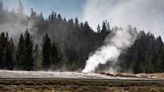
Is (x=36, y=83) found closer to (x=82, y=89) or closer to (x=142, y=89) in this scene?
(x=82, y=89)

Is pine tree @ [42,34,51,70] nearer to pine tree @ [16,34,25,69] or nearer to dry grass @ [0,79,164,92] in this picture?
pine tree @ [16,34,25,69]

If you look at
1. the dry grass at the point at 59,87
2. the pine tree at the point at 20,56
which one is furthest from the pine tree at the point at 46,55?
the dry grass at the point at 59,87

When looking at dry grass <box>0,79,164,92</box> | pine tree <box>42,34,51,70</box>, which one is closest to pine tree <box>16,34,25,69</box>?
pine tree <box>42,34,51,70</box>

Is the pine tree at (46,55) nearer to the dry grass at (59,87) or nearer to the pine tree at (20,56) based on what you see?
the pine tree at (20,56)

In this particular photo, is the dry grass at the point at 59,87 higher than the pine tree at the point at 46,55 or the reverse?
the reverse

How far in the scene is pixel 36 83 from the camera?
38062 millimetres

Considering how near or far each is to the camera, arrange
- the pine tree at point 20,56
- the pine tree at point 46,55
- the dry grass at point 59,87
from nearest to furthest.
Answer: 1. the dry grass at point 59,87
2. the pine tree at point 20,56
3. the pine tree at point 46,55

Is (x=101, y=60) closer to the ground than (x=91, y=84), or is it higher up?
higher up

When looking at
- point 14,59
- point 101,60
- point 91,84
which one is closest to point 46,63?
point 14,59

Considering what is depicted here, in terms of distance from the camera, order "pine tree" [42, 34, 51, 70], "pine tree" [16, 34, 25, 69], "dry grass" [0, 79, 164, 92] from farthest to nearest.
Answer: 1. "pine tree" [42, 34, 51, 70]
2. "pine tree" [16, 34, 25, 69]
3. "dry grass" [0, 79, 164, 92]

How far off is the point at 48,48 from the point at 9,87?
72140 mm

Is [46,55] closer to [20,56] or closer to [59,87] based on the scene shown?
[20,56]

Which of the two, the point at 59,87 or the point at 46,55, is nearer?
the point at 59,87

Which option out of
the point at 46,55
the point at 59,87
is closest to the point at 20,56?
the point at 46,55
